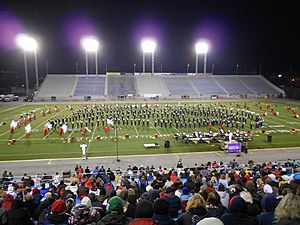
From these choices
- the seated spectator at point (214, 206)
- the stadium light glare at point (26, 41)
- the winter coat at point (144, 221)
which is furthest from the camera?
the stadium light glare at point (26, 41)

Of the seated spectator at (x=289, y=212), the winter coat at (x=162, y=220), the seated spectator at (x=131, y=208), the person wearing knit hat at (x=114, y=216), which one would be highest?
the seated spectator at (x=289, y=212)

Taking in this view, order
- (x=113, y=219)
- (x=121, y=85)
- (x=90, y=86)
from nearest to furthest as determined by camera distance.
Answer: (x=113, y=219) < (x=90, y=86) < (x=121, y=85)

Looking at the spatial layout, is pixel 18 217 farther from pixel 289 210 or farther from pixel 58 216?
pixel 289 210

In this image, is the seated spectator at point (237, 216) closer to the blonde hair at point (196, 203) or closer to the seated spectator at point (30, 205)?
the blonde hair at point (196, 203)

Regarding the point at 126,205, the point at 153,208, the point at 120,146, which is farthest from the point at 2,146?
the point at 153,208

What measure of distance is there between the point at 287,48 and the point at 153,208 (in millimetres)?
65790

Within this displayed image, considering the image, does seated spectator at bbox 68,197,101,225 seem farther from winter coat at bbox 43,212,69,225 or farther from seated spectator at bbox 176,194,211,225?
seated spectator at bbox 176,194,211,225

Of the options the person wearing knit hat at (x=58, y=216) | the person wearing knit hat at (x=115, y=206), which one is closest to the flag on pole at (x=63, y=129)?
the person wearing knit hat at (x=58, y=216)

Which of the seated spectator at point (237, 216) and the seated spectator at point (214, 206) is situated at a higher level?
the seated spectator at point (237, 216)

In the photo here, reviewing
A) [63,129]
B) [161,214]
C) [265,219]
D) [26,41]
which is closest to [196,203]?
[161,214]

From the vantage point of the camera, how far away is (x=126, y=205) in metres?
4.71

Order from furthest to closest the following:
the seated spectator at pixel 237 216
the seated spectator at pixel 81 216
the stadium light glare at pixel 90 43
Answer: the stadium light glare at pixel 90 43, the seated spectator at pixel 81 216, the seated spectator at pixel 237 216

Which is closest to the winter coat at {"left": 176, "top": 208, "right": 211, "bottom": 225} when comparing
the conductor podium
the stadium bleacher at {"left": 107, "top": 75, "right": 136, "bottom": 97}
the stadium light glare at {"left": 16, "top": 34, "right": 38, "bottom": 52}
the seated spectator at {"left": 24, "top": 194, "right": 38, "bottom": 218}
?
the seated spectator at {"left": 24, "top": 194, "right": 38, "bottom": 218}

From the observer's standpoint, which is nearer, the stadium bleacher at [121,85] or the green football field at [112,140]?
the green football field at [112,140]
